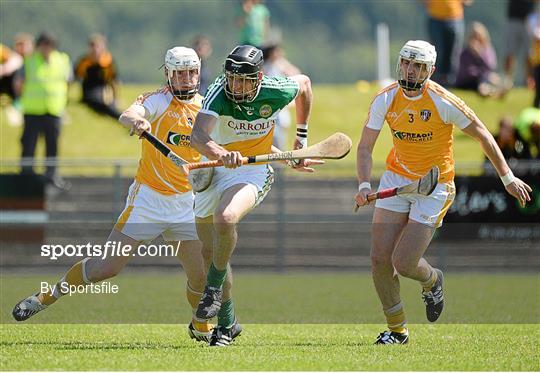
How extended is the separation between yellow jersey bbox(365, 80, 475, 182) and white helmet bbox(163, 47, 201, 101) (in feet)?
4.40

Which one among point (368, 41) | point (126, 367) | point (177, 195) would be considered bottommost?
point (368, 41)

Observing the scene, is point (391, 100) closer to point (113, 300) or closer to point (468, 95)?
point (113, 300)

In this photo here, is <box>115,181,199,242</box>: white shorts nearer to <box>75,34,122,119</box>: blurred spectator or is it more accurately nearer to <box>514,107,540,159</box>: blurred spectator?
<box>514,107,540,159</box>: blurred spectator

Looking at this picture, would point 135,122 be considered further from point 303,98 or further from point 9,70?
point 9,70

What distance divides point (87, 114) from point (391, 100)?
530 inches

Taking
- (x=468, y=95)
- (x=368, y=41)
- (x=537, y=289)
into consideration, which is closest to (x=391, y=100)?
(x=537, y=289)

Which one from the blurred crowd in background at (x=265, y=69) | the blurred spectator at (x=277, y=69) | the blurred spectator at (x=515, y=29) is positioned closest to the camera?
the blurred spectator at (x=277, y=69)

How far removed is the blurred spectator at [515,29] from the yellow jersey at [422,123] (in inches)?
460

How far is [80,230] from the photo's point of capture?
16.2 meters

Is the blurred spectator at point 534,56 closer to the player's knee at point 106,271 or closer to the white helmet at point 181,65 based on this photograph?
the white helmet at point 181,65

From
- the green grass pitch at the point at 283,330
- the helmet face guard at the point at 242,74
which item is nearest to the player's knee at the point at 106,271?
the green grass pitch at the point at 283,330

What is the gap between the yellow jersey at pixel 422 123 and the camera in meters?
8.93

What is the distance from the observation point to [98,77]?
19.4 metres

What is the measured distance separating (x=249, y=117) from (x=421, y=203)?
1447 millimetres
